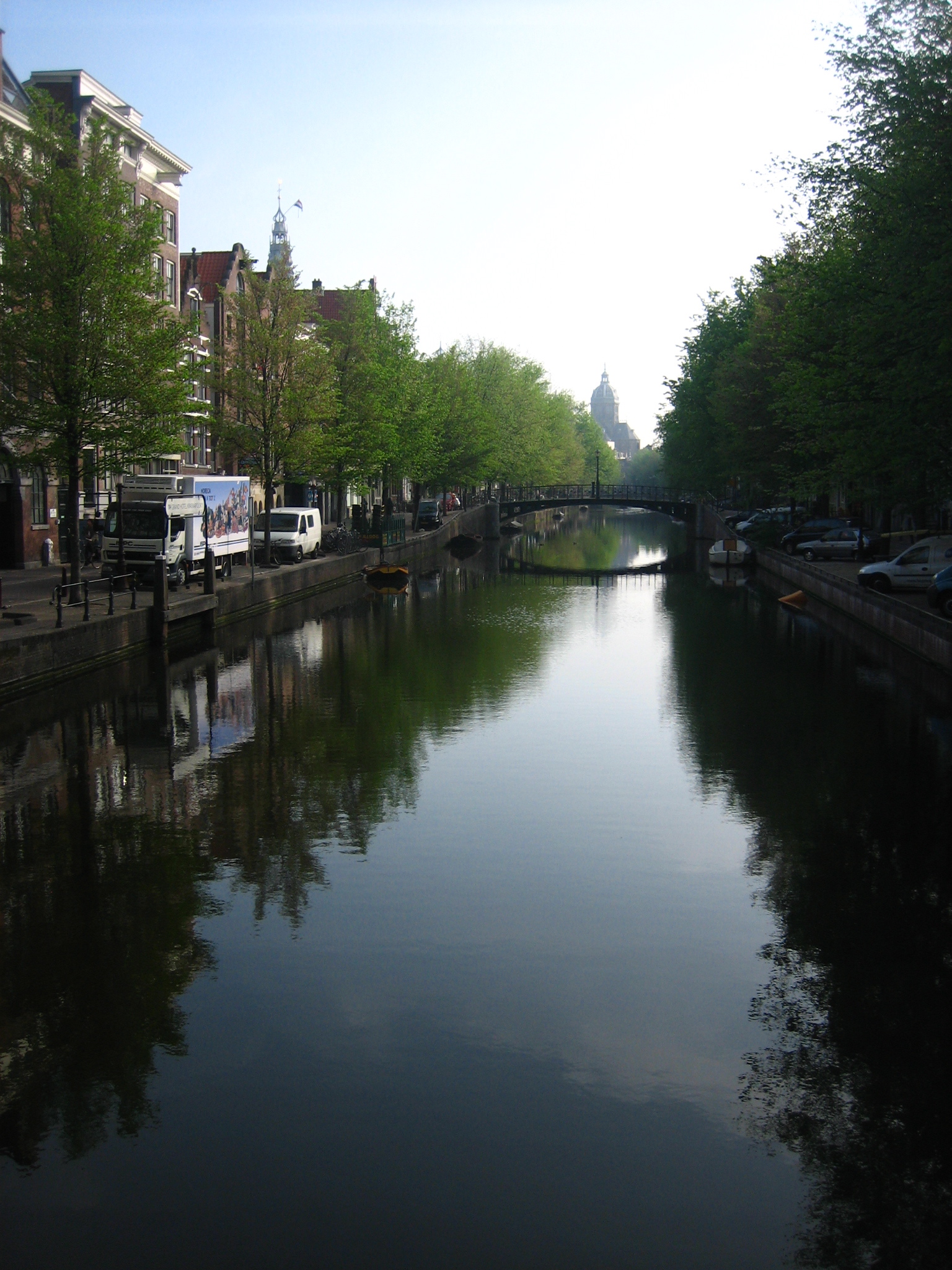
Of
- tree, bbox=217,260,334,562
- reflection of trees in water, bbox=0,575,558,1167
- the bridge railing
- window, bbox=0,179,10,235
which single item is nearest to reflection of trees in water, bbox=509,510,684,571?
the bridge railing

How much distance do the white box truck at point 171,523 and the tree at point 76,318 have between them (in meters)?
2.34

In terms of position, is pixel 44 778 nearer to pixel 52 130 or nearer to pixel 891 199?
pixel 891 199

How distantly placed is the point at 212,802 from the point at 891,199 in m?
18.6

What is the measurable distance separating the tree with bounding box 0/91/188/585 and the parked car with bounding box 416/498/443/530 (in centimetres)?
4837

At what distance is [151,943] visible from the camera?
1095cm

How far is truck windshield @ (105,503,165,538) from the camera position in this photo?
35281 millimetres

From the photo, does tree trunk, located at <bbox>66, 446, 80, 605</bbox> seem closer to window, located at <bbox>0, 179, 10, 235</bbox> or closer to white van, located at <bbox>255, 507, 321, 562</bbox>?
window, located at <bbox>0, 179, 10, 235</bbox>

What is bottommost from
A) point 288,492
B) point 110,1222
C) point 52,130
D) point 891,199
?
point 110,1222

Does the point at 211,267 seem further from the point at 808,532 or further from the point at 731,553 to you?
the point at 808,532

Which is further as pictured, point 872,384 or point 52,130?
point 52,130

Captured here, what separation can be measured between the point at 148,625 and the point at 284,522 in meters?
23.0

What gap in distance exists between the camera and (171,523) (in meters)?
35.6

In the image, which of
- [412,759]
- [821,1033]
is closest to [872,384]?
[412,759]

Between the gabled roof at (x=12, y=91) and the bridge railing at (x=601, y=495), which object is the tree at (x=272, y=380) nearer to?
the gabled roof at (x=12, y=91)
